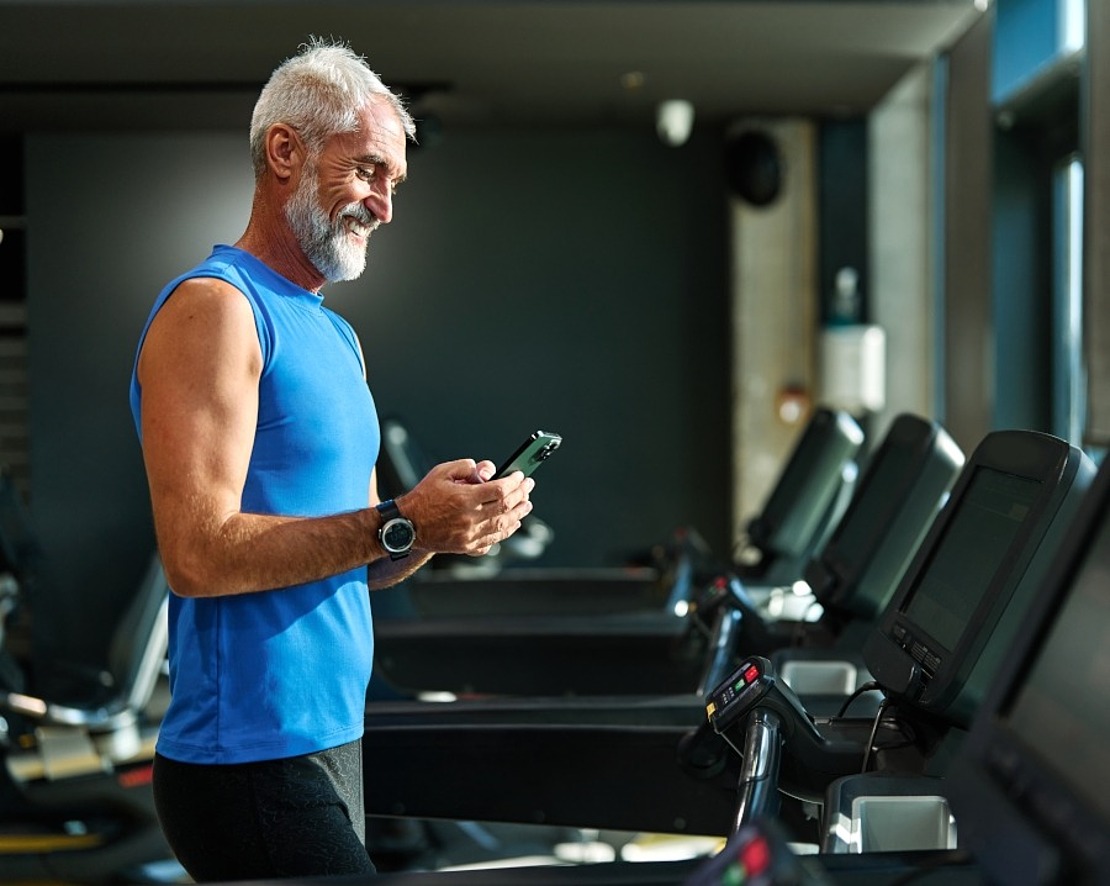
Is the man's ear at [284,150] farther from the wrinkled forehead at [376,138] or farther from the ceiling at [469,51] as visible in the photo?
the ceiling at [469,51]

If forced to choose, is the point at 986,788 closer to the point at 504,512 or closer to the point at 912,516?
the point at 504,512

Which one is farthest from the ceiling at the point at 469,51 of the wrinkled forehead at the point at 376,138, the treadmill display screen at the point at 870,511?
the wrinkled forehead at the point at 376,138

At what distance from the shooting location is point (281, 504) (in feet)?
5.06

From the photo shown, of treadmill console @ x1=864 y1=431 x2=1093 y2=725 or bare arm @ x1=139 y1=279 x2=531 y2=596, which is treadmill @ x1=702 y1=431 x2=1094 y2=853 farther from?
bare arm @ x1=139 y1=279 x2=531 y2=596

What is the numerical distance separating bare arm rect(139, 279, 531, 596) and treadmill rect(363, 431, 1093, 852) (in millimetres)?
407

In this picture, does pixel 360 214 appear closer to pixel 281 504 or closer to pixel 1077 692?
pixel 281 504

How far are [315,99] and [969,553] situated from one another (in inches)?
34.9

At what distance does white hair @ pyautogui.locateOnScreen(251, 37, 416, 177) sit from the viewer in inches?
64.5

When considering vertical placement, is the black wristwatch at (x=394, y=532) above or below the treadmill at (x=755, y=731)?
above

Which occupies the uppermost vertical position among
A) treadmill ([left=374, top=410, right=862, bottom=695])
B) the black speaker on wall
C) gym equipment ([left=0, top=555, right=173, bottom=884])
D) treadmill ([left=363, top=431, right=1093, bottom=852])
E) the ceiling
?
the ceiling

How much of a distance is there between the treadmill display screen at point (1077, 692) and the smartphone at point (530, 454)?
69cm

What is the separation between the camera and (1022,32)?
5539 millimetres

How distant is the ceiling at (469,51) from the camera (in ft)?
15.8

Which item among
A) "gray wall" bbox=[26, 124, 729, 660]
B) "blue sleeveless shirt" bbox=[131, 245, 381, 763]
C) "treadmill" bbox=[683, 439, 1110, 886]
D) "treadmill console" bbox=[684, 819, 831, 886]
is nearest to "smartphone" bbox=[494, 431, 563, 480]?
"blue sleeveless shirt" bbox=[131, 245, 381, 763]
